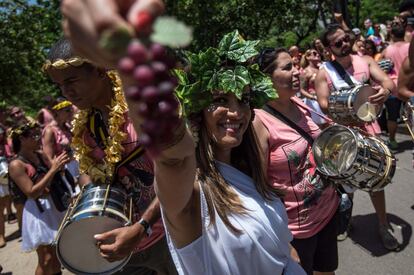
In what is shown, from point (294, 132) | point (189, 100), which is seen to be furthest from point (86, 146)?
point (294, 132)

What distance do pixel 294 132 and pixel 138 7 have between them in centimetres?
214

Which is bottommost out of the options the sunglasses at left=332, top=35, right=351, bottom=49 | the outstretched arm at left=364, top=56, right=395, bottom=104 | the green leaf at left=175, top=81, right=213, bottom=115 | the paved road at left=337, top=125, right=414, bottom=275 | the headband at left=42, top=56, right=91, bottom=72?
the paved road at left=337, top=125, right=414, bottom=275

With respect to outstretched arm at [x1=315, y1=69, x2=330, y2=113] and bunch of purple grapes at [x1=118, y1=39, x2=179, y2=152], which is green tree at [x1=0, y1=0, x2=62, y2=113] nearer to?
outstretched arm at [x1=315, y1=69, x2=330, y2=113]

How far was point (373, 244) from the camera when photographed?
3895 millimetres

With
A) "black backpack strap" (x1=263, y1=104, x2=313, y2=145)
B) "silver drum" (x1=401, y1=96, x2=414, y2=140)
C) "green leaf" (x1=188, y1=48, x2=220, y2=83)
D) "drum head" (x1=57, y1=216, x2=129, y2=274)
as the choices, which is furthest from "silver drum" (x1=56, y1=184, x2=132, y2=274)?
"silver drum" (x1=401, y1=96, x2=414, y2=140)

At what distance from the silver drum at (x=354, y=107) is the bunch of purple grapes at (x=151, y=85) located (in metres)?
2.87

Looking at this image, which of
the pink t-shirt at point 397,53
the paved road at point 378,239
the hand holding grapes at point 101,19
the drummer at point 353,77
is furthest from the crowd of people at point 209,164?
the pink t-shirt at point 397,53

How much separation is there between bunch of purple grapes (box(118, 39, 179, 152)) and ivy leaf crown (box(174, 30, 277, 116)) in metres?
1.12

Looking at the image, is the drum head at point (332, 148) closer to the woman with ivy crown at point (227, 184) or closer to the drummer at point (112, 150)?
the woman with ivy crown at point (227, 184)

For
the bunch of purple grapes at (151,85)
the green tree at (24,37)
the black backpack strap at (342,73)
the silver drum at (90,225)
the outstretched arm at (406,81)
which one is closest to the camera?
the bunch of purple grapes at (151,85)

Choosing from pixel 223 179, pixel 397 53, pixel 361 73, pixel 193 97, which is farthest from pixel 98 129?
pixel 397 53

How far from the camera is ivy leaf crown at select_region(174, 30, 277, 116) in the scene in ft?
5.51

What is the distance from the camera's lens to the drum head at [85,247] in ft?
5.97

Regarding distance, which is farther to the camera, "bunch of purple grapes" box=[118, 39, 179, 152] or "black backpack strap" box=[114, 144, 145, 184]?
"black backpack strap" box=[114, 144, 145, 184]
